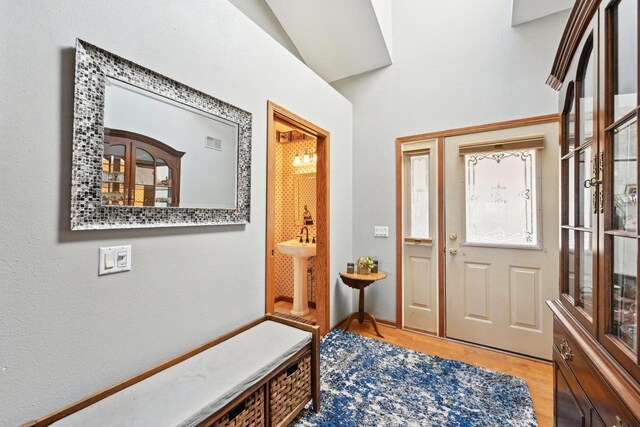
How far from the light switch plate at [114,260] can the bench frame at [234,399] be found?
50 cm

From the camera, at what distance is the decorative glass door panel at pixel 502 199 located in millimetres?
2547

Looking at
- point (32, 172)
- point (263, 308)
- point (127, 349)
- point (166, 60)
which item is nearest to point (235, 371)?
point (127, 349)

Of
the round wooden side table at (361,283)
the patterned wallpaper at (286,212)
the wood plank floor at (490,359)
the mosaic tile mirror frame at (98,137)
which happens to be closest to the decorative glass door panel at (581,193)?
the wood plank floor at (490,359)

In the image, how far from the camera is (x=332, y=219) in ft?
9.96

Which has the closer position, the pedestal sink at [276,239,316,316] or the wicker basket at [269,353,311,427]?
the wicker basket at [269,353,311,427]

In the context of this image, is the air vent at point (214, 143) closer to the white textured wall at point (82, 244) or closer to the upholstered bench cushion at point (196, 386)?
the white textured wall at point (82, 244)

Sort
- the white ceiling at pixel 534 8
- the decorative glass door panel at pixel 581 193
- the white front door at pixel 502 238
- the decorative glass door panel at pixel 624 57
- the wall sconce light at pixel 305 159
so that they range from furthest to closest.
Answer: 1. the wall sconce light at pixel 305 159
2. the white front door at pixel 502 238
3. the white ceiling at pixel 534 8
4. the decorative glass door panel at pixel 581 193
5. the decorative glass door panel at pixel 624 57

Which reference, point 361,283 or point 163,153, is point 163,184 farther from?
point 361,283

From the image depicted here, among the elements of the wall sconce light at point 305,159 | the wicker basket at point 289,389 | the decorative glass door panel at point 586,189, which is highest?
the wall sconce light at point 305,159

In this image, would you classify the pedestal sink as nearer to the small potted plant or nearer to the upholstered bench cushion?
the small potted plant

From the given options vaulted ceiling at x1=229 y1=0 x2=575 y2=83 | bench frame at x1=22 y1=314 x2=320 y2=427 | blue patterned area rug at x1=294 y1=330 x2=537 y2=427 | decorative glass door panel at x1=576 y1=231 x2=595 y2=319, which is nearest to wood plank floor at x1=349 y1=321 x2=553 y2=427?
blue patterned area rug at x1=294 y1=330 x2=537 y2=427

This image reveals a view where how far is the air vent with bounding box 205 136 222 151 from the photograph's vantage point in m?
1.67

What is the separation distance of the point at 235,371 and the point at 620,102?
1.81 metres

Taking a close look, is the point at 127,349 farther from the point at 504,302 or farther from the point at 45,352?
the point at 504,302
